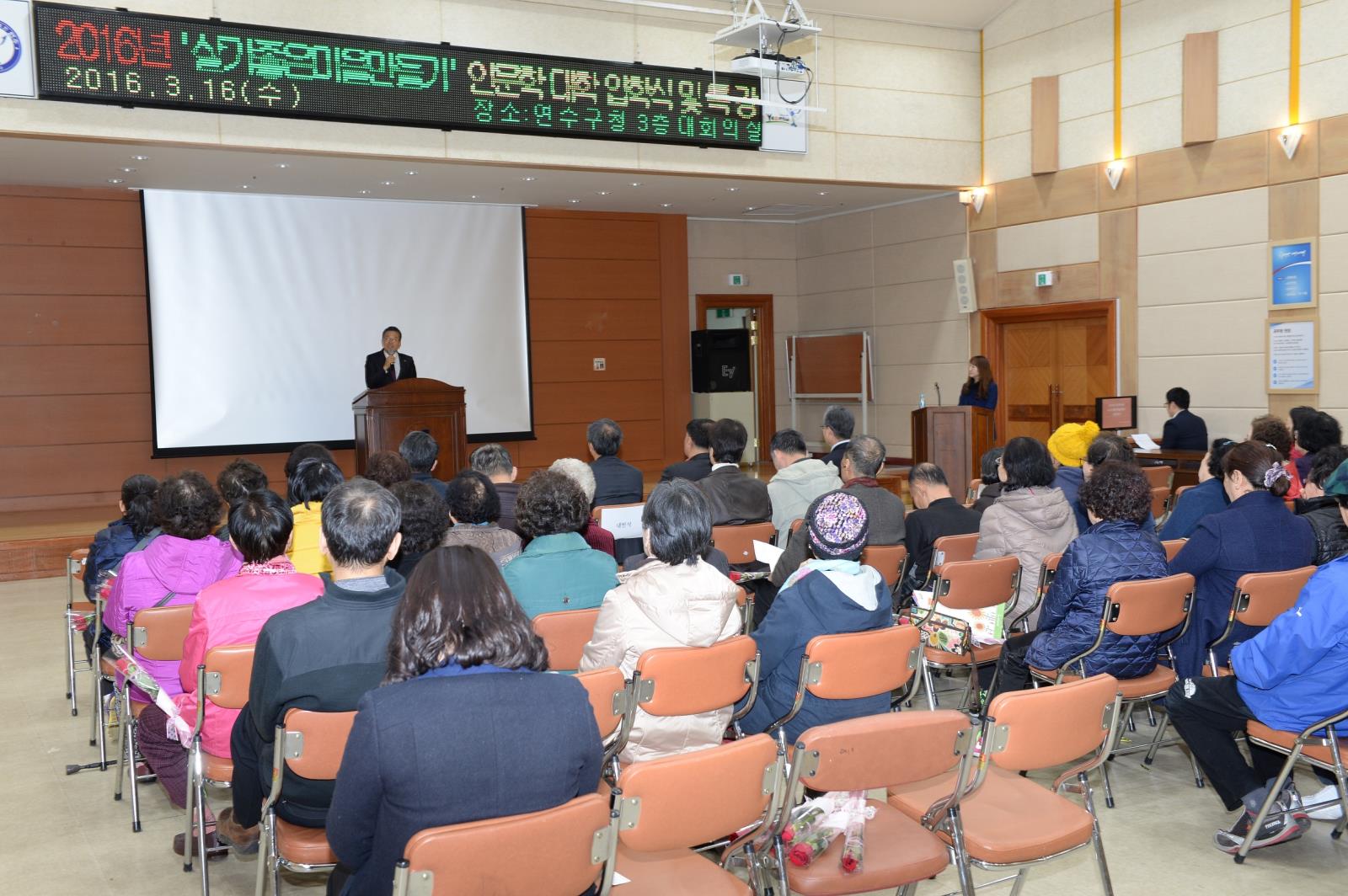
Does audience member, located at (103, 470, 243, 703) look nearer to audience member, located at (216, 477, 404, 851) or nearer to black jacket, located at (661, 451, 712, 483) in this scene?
Answer: audience member, located at (216, 477, 404, 851)

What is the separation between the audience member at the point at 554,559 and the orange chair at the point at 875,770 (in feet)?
4.33

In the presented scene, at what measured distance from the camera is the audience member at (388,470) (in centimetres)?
490

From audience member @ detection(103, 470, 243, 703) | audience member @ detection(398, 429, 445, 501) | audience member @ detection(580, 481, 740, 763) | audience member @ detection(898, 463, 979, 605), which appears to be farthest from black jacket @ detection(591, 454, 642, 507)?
audience member @ detection(580, 481, 740, 763)

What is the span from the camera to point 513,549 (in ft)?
13.4

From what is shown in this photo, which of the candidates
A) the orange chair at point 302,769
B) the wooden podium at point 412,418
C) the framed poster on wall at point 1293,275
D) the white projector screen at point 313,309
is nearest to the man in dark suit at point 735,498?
the orange chair at point 302,769

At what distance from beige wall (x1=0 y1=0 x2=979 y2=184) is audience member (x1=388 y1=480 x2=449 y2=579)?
18.7 feet

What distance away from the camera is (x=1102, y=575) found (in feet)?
12.1

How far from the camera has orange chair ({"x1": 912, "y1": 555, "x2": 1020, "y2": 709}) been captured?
13.7 ft

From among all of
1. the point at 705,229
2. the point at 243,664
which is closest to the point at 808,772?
the point at 243,664

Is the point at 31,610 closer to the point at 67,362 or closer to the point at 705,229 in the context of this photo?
the point at 67,362

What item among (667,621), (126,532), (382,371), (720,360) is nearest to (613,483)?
(126,532)

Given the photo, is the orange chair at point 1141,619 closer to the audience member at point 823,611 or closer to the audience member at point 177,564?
the audience member at point 823,611

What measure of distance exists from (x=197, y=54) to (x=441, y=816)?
718 centimetres

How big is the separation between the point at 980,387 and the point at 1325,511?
6320mm
